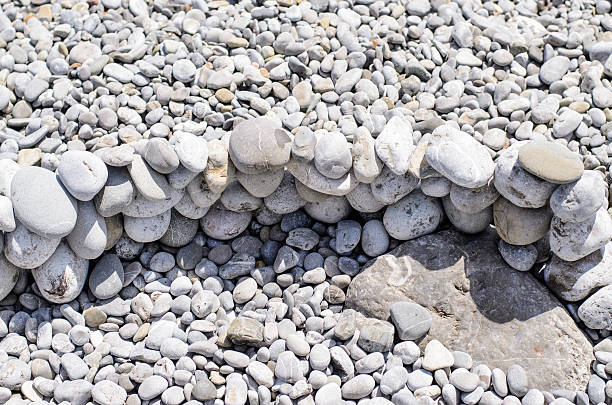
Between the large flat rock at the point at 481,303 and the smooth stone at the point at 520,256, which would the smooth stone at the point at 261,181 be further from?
the smooth stone at the point at 520,256

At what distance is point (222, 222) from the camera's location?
2.74 m

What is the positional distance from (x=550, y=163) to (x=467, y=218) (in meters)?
0.40

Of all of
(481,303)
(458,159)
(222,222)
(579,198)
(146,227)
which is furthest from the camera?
(222,222)

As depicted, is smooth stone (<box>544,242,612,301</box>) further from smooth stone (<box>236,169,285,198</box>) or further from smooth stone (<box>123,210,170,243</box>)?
smooth stone (<box>123,210,170,243</box>)

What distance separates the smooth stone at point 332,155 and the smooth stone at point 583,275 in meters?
0.83

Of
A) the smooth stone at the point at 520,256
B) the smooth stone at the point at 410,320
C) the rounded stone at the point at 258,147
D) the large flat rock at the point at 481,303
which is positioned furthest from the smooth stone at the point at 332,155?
the smooth stone at the point at 520,256

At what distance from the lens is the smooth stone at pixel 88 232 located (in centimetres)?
250

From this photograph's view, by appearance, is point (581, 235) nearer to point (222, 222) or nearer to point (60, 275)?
point (222, 222)

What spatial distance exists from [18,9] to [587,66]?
2601 millimetres

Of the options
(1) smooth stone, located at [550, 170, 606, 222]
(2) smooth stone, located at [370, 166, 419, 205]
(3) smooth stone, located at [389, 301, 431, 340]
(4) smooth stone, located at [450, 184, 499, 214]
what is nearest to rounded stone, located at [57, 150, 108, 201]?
(2) smooth stone, located at [370, 166, 419, 205]

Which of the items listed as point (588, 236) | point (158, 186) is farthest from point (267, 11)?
point (588, 236)

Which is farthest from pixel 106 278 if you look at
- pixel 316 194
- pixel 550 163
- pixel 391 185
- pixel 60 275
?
pixel 550 163

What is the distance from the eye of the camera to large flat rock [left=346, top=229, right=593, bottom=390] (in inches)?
95.1

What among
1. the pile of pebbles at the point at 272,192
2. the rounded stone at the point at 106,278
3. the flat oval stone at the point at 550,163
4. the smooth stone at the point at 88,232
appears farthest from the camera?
the rounded stone at the point at 106,278
